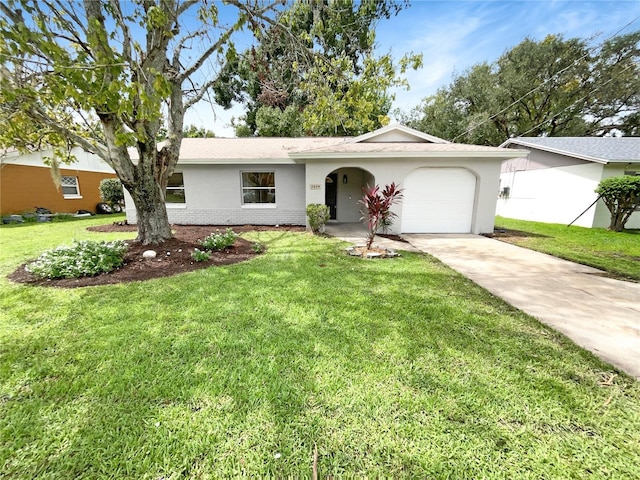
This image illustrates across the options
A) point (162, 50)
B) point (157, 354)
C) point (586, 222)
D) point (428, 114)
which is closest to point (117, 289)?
point (157, 354)

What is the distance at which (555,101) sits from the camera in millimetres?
21688

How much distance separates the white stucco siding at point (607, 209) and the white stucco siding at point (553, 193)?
23 cm

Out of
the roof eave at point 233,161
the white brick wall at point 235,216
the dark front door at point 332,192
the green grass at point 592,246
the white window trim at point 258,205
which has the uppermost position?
the roof eave at point 233,161

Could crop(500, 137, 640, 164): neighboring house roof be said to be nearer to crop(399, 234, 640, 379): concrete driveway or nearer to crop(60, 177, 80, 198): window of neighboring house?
crop(399, 234, 640, 379): concrete driveway

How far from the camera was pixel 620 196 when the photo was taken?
386 inches

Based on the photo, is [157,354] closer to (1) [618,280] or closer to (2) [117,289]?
(2) [117,289]

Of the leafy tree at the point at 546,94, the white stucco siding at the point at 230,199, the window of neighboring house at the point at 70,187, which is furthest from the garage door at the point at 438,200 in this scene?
the window of neighboring house at the point at 70,187

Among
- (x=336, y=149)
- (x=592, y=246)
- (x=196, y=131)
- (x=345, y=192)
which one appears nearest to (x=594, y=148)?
(x=592, y=246)

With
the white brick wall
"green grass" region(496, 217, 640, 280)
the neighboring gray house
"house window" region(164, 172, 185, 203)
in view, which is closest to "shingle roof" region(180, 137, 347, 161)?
"house window" region(164, 172, 185, 203)

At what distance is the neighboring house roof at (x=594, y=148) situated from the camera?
10.5 metres

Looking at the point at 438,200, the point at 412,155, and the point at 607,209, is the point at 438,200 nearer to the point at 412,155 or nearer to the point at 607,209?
the point at 412,155

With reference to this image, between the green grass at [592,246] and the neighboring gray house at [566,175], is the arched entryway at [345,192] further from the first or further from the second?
the neighboring gray house at [566,175]

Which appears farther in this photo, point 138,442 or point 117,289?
point 117,289

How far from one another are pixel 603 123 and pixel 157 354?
113 ft
